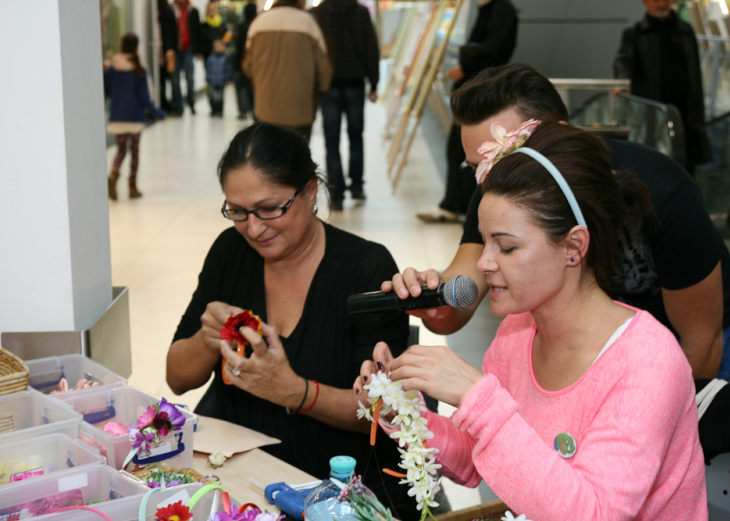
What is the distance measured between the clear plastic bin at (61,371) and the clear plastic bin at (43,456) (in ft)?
1.13

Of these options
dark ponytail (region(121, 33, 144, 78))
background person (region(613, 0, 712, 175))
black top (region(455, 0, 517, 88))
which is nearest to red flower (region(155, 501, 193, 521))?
black top (region(455, 0, 517, 88))

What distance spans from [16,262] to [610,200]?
66.4 inches

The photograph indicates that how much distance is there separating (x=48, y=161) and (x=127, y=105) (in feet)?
18.9

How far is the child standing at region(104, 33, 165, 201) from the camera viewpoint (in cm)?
748

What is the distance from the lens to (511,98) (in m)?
1.85

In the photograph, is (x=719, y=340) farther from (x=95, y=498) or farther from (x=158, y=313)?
(x=158, y=313)

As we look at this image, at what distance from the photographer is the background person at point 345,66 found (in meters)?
6.70

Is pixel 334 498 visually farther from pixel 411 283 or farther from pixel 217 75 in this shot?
pixel 217 75

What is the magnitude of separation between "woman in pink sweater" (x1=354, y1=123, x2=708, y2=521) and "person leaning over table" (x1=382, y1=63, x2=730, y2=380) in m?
0.32

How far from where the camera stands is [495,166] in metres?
1.45

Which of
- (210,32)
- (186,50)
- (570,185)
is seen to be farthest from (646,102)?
(210,32)

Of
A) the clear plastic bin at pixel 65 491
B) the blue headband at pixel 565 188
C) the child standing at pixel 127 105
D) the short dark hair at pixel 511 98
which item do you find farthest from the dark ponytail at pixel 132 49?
the blue headband at pixel 565 188

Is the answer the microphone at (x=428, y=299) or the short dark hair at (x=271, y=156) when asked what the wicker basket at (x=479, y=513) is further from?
the short dark hair at (x=271, y=156)

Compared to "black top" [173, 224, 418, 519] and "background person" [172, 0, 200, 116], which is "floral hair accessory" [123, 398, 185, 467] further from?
"background person" [172, 0, 200, 116]
